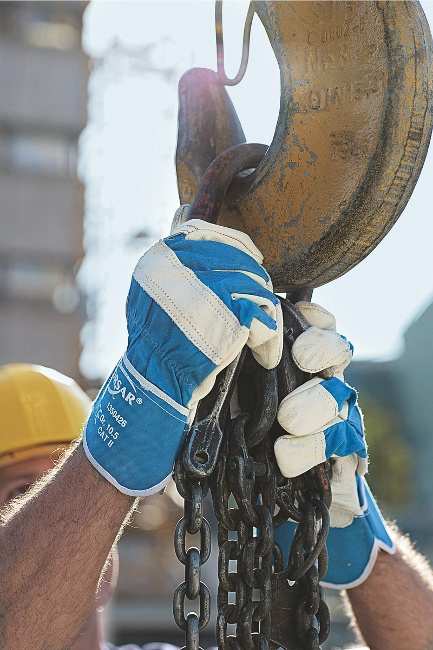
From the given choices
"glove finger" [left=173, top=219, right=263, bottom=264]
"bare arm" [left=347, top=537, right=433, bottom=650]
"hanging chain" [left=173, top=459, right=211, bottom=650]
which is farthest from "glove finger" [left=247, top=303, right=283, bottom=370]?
"bare arm" [left=347, top=537, right=433, bottom=650]

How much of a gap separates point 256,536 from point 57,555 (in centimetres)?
43

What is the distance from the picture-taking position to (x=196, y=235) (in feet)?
6.73

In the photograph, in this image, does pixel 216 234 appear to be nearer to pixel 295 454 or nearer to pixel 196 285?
pixel 196 285

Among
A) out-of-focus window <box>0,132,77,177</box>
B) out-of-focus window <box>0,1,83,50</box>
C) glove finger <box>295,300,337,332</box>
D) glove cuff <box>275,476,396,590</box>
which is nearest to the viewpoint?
glove finger <box>295,300,337,332</box>

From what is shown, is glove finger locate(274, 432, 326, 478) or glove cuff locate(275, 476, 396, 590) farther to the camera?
glove cuff locate(275, 476, 396, 590)

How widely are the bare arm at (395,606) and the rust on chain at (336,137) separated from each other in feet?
3.24

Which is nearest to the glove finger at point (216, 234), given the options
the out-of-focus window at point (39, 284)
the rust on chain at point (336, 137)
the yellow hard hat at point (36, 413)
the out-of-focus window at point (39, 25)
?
the rust on chain at point (336, 137)

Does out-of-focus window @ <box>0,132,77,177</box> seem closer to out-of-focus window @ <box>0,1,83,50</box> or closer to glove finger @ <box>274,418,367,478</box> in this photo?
out-of-focus window @ <box>0,1,83,50</box>

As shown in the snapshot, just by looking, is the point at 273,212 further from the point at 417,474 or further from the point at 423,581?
the point at 417,474

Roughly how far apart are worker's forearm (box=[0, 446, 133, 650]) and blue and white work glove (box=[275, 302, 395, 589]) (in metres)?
0.38

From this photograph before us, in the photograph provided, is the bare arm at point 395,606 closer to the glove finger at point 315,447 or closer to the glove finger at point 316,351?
the glove finger at point 315,447

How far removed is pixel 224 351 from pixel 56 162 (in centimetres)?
1842

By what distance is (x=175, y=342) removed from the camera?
199 cm

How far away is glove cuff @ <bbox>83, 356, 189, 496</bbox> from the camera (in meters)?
1.99
